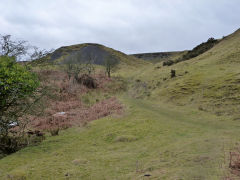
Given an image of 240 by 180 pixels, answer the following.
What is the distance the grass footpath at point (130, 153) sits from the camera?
8.30 meters

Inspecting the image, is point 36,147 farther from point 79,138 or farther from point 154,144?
point 154,144

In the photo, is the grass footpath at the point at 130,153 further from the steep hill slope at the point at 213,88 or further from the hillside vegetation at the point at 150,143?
the steep hill slope at the point at 213,88

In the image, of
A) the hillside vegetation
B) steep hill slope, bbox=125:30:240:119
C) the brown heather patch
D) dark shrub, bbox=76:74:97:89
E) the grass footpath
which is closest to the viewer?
the grass footpath

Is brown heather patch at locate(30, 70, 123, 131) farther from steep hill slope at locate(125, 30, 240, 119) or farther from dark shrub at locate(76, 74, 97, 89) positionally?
steep hill slope at locate(125, 30, 240, 119)

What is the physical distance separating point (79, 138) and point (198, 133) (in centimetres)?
841

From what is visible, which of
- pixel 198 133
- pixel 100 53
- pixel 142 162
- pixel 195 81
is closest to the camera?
pixel 142 162

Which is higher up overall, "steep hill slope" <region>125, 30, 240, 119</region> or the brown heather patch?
"steep hill slope" <region>125, 30, 240, 119</region>

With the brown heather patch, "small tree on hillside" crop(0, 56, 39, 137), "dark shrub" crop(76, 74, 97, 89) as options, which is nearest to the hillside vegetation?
the brown heather patch

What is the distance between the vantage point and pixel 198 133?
46.1ft

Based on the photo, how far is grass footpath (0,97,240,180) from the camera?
8297 millimetres

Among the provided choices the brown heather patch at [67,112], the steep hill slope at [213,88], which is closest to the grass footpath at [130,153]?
the brown heather patch at [67,112]

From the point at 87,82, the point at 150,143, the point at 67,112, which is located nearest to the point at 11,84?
the point at 150,143

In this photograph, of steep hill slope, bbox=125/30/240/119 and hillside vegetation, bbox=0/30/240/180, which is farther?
steep hill slope, bbox=125/30/240/119

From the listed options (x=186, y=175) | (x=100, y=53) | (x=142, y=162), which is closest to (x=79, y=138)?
(x=142, y=162)
